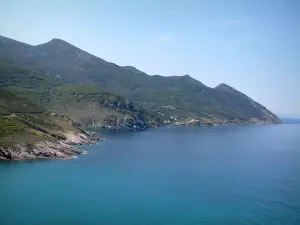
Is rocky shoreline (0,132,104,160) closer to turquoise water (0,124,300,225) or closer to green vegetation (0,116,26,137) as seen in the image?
turquoise water (0,124,300,225)

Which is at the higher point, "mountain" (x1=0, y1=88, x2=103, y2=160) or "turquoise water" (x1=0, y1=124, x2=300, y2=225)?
"mountain" (x1=0, y1=88, x2=103, y2=160)

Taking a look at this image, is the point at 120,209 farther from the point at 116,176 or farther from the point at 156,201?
the point at 116,176

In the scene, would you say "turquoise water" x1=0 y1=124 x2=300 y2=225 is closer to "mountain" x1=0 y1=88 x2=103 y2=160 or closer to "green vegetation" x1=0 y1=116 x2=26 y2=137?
"mountain" x1=0 y1=88 x2=103 y2=160

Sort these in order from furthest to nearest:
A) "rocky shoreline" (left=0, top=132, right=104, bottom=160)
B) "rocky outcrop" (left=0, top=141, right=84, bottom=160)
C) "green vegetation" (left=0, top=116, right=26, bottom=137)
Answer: "green vegetation" (left=0, top=116, right=26, bottom=137) → "rocky shoreline" (left=0, top=132, right=104, bottom=160) → "rocky outcrop" (left=0, top=141, right=84, bottom=160)

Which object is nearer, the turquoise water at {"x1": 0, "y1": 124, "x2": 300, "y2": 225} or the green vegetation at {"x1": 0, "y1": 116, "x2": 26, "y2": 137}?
the turquoise water at {"x1": 0, "y1": 124, "x2": 300, "y2": 225}

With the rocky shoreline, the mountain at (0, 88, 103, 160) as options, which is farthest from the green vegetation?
the rocky shoreline

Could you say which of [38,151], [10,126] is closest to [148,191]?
[38,151]

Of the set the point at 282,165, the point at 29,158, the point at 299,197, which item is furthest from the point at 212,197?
the point at 29,158

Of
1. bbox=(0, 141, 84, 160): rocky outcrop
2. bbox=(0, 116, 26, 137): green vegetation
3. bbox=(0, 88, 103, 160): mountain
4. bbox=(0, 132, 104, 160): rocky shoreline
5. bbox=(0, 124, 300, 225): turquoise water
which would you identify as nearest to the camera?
bbox=(0, 124, 300, 225): turquoise water

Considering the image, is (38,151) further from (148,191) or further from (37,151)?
(148,191)
